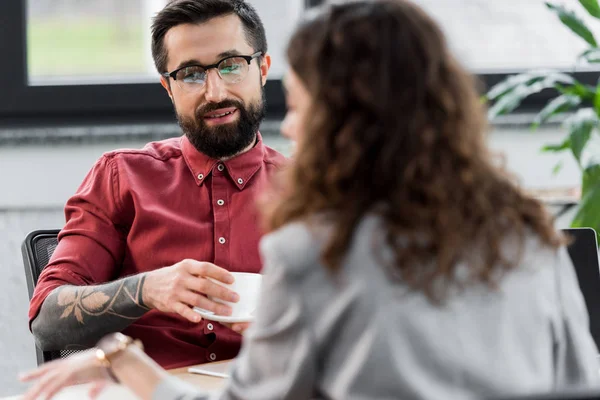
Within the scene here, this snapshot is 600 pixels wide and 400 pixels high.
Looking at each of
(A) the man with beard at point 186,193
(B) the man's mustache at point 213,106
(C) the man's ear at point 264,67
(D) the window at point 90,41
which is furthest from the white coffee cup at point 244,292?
(D) the window at point 90,41

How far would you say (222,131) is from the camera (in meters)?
1.93

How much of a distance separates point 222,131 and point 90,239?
366mm

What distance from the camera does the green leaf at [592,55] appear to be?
252 cm

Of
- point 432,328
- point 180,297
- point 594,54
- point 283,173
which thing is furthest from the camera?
point 594,54

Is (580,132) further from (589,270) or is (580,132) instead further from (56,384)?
(56,384)

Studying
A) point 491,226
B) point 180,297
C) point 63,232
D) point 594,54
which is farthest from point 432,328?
point 594,54

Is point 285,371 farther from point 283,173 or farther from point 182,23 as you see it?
point 182,23

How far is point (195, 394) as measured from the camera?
1082 mm

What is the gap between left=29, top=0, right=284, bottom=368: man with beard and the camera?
1820 millimetres

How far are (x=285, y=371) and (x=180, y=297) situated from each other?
597 millimetres

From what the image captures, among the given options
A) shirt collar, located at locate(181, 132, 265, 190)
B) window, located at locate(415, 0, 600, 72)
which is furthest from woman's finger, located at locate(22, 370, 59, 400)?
window, located at locate(415, 0, 600, 72)

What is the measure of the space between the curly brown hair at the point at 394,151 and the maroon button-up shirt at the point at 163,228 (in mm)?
903

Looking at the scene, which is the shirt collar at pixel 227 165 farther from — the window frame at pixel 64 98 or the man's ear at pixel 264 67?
the window frame at pixel 64 98

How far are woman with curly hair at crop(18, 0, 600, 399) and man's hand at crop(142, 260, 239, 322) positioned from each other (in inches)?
18.9
